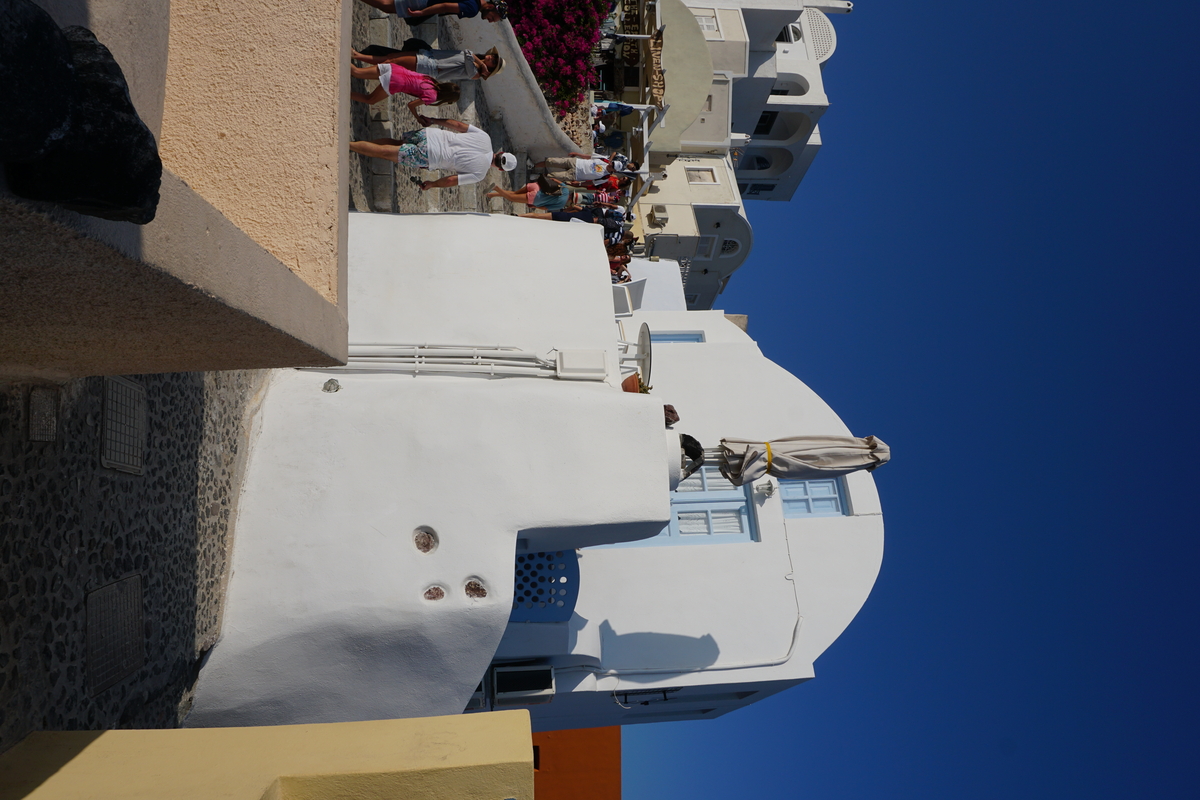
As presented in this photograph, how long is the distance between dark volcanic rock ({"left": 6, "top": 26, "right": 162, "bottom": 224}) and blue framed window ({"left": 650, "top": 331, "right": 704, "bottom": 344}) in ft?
32.7

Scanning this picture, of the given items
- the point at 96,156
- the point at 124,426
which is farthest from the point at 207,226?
the point at 124,426

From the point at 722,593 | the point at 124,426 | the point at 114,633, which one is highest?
the point at 124,426

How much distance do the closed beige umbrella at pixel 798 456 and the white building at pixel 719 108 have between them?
15.2m

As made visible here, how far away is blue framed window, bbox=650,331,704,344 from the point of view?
11734 millimetres

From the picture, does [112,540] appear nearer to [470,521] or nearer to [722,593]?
[470,521]

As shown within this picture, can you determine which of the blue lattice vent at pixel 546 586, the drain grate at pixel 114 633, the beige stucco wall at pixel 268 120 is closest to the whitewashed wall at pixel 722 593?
the blue lattice vent at pixel 546 586

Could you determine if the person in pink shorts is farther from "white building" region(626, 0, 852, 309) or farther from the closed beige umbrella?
"white building" region(626, 0, 852, 309)

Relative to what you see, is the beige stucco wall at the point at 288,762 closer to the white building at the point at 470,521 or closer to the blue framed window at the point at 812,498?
the white building at the point at 470,521

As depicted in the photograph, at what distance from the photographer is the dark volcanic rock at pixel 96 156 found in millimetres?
1765

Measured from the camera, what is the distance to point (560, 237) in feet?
26.3

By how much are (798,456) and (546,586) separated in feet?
9.69

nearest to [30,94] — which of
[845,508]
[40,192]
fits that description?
[40,192]

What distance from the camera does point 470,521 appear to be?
6.01 m

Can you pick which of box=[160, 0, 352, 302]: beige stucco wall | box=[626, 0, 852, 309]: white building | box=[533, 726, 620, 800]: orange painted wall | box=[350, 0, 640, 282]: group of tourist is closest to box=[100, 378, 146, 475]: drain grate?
box=[160, 0, 352, 302]: beige stucco wall
